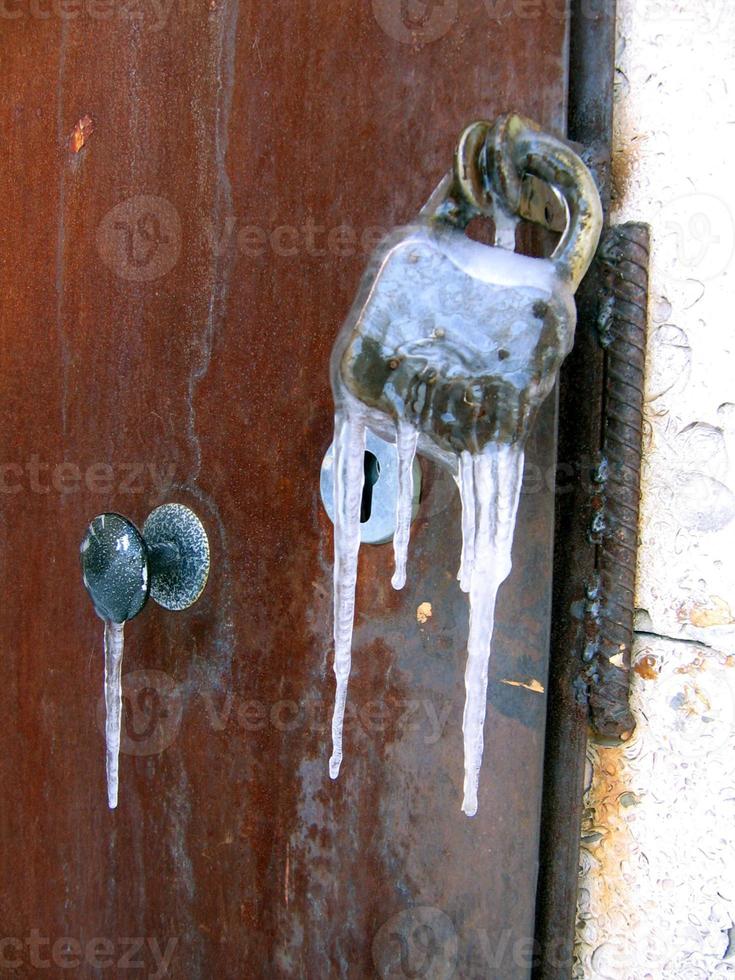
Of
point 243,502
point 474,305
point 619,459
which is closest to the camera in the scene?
point 474,305

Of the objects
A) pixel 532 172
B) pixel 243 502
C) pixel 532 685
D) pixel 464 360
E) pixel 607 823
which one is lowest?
pixel 607 823

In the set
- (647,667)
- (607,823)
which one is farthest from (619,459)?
(607,823)

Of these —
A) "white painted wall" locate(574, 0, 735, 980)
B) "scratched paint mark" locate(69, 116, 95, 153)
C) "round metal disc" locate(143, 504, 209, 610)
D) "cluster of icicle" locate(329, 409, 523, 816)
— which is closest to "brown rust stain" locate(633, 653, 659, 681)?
"white painted wall" locate(574, 0, 735, 980)

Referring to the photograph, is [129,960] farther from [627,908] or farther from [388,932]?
[627,908]

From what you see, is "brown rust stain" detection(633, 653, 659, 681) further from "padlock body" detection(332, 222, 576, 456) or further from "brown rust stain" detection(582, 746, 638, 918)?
"padlock body" detection(332, 222, 576, 456)

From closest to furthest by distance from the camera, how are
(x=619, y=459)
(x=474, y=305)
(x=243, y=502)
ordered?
(x=474, y=305) < (x=619, y=459) < (x=243, y=502)

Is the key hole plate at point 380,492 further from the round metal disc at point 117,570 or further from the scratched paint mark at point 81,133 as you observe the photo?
the scratched paint mark at point 81,133

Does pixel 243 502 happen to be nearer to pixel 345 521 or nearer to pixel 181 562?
pixel 181 562
